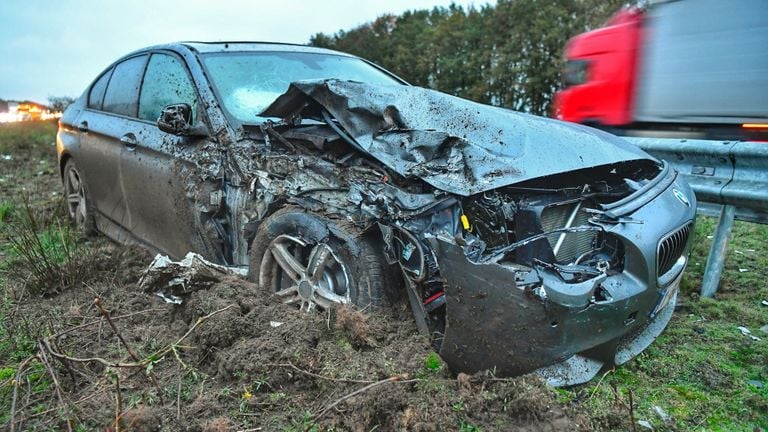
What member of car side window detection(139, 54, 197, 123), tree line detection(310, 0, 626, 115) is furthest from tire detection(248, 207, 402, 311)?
tree line detection(310, 0, 626, 115)

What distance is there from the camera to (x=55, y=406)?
91.9 inches

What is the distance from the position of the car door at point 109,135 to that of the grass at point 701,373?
3448 millimetres

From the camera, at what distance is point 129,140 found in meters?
3.96

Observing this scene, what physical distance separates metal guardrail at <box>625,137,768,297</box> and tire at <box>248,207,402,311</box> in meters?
2.32

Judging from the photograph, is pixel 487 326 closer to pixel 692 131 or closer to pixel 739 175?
pixel 739 175

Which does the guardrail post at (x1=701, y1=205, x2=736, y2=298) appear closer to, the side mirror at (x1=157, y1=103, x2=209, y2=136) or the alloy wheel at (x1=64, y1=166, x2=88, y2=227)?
the side mirror at (x1=157, y1=103, x2=209, y2=136)

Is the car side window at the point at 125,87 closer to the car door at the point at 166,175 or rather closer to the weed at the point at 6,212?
the car door at the point at 166,175

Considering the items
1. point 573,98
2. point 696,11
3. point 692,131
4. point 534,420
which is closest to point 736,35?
point 696,11

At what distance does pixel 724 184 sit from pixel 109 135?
434 cm

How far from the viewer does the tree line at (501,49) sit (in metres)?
13.4

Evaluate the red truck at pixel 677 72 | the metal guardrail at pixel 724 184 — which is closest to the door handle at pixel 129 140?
the metal guardrail at pixel 724 184

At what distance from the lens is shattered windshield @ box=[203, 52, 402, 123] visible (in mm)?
3493

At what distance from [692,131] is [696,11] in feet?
3.66

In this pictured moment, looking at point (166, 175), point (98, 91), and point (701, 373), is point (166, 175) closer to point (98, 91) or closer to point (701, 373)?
point (98, 91)
